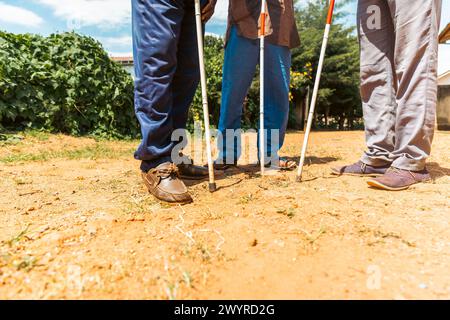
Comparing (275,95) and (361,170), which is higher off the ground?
(275,95)

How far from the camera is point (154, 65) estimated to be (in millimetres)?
1837

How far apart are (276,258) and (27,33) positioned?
224 inches

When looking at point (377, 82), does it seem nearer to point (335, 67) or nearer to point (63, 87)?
point (63, 87)

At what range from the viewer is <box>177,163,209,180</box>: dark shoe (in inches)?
93.3

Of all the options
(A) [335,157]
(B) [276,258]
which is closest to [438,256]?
(B) [276,258]

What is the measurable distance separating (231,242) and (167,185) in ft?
2.21

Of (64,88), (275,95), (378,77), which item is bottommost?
(275,95)

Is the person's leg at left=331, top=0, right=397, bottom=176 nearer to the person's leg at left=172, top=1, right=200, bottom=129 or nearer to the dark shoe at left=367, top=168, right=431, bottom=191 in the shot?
the dark shoe at left=367, top=168, right=431, bottom=191

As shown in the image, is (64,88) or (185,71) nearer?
(185,71)

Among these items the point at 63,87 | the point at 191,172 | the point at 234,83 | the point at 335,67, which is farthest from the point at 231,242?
the point at 335,67

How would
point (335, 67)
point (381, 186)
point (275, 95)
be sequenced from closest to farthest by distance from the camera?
point (381, 186) → point (275, 95) → point (335, 67)

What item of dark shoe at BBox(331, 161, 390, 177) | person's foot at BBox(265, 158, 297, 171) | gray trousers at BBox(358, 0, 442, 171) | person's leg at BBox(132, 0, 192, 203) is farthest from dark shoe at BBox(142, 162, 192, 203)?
gray trousers at BBox(358, 0, 442, 171)

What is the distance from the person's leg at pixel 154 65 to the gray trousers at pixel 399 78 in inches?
54.1

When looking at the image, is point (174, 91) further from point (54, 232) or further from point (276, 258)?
point (276, 258)
